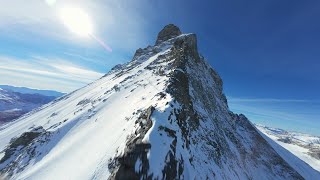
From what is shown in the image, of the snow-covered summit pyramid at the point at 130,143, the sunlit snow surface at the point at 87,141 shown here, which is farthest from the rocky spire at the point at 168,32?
the sunlit snow surface at the point at 87,141

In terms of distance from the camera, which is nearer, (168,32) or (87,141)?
(87,141)

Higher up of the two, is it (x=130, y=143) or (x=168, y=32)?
(x=168, y=32)

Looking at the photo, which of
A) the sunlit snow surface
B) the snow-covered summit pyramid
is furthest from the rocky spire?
the sunlit snow surface

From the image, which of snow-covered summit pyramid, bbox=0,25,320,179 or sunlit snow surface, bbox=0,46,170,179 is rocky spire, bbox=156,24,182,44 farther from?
sunlit snow surface, bbox=0,46,170,179

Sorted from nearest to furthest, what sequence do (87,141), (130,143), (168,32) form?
(130,143)
(87,141)
(168,32)

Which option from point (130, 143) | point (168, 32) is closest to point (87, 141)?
point (130, 143)

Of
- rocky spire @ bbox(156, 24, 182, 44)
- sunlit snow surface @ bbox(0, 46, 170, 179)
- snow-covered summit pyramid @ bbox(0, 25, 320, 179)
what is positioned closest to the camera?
snow-covered summit pyramid @ bbox(0, 25, 320, 179)

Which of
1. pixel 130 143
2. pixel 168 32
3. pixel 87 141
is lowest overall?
pixel 87 141

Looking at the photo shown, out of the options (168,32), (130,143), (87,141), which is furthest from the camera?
(168,32)

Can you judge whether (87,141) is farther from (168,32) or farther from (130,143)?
(168,32)

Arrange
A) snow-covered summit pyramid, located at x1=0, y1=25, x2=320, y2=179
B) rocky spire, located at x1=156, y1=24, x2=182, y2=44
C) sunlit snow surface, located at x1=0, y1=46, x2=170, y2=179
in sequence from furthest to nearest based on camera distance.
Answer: rocky spire, located at x1=156, y1=24, x2=182, y2=44, sunlit snow surface, located at x1=0, y1=46, x2=170, y2=179, snow-covered summit pyramid, located at x1=0, y1=25, x2=320, y2=179
